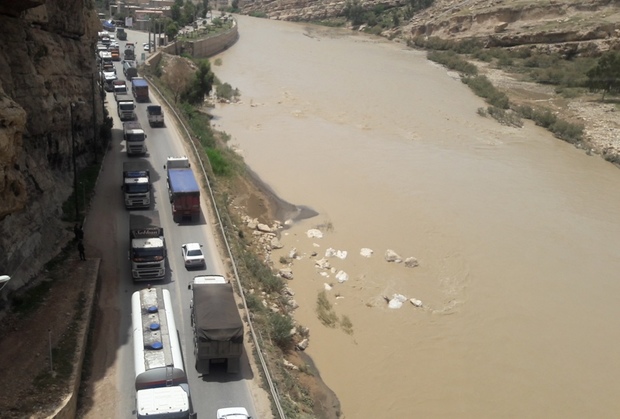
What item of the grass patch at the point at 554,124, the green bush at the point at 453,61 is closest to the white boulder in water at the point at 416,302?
the grass patch at the point at 554,124

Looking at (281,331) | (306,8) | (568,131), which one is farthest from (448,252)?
(306,8)

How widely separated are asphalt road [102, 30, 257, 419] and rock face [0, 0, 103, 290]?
2551mm

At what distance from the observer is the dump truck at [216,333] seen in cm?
1677

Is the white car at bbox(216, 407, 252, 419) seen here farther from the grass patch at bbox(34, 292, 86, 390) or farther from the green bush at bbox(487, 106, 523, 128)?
the green bush at bbox(487, 106, 523, 128)

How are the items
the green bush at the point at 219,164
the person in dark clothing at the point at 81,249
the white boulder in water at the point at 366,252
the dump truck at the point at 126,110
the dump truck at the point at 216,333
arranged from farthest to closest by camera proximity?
the dump truck at the point at 126,110 < the green bush at the point at 219,164 < the white boulder in water at the point at 366,252 < the person in dark clothing at the point at 81,249 < the dump truck at the point at 216,333

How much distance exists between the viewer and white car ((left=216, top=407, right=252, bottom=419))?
14558 mm

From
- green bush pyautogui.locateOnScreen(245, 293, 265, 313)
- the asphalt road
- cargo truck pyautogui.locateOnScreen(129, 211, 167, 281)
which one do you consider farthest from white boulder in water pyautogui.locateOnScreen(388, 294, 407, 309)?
cargo truck pyautogui.locateOnScreen(129, 211, 167, 281)

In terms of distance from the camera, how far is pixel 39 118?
23.7 meters

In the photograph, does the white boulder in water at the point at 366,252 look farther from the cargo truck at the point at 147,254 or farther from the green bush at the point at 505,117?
the green bush at the point at 505,117

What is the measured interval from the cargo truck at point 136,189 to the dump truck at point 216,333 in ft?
35.6

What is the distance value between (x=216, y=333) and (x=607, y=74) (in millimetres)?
61496

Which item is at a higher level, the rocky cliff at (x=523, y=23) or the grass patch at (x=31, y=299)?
the rocky cliff at (x=523, y=23)

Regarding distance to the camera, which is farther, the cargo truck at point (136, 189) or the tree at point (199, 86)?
the tree at point (199, 86)

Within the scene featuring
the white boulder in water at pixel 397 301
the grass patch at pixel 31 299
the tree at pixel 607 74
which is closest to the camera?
the grass patch at pixel 31 299
